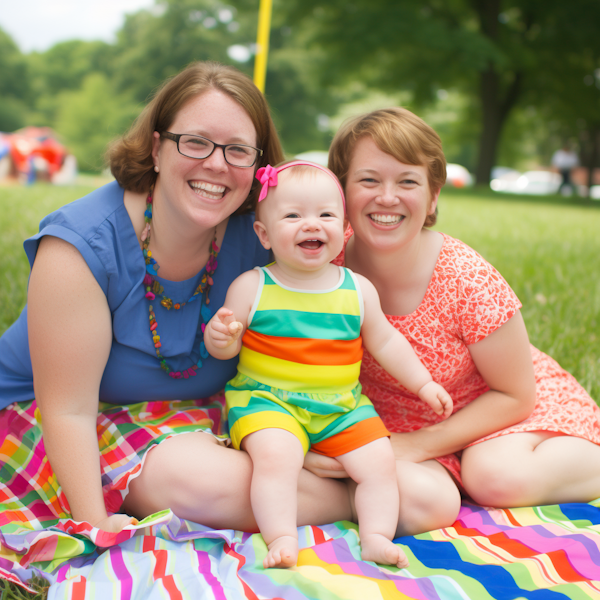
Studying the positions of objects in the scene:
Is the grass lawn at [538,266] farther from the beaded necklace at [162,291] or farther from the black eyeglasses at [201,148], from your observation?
the black eyeglasses at [201,148]

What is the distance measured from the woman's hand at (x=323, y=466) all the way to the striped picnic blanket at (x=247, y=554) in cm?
17

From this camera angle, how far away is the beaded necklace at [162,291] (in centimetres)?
199

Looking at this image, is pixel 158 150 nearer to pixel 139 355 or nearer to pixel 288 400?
pixel 139 355

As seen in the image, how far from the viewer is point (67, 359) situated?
179 cm

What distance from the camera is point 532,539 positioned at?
5.91 feet

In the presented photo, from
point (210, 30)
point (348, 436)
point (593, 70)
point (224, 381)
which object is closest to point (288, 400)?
point (348, 436)

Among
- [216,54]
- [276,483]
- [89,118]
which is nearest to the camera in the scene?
[276,483]

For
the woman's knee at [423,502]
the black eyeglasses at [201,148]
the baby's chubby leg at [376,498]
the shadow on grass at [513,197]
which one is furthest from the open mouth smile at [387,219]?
the shadow on grass at [513,197]

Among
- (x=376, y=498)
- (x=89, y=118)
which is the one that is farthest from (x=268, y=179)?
(x=89, y=118)

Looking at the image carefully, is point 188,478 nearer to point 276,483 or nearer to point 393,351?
point 276,483

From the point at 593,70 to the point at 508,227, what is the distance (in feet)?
50.0

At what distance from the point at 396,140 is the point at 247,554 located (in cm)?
139

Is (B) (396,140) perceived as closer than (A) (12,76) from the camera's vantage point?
Yes

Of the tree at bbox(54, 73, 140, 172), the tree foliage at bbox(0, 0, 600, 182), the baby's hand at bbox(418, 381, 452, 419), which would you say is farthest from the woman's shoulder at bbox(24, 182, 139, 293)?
the tree at bbox(54, 73, 140, 172)
